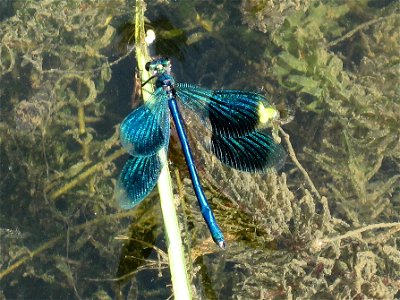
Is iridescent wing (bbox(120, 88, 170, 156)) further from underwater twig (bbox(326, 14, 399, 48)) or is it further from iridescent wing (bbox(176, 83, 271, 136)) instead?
underwater twig (bbox(326, 14, 399, 48))

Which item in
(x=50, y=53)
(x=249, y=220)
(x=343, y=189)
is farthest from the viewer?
(x=50, y=53)

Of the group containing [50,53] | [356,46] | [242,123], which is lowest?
[242,123]

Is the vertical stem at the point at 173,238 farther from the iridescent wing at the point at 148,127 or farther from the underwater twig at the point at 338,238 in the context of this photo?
the underwater twig at the point at 338,238

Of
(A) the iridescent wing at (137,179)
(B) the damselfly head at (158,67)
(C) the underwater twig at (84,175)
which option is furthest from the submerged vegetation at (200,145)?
(B) the damselfly head at (158,67)

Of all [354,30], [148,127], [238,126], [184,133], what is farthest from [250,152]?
[354,30]

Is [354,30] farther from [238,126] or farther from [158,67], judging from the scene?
[158,67]

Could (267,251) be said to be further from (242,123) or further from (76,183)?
(76,183)

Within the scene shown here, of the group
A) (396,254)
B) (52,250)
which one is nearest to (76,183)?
(52,250)
